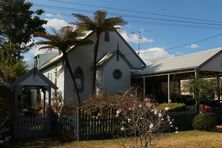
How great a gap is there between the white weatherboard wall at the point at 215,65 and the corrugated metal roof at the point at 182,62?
1.10 feet

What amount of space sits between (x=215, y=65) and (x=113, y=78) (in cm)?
770

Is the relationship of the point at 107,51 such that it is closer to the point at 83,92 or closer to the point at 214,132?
the point at 83,92

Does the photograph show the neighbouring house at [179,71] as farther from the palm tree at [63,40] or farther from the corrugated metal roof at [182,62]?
the palm tree at [63,40]

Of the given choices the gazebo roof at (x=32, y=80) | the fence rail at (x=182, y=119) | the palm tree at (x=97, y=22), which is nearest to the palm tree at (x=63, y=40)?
the palm tree at (x=97, y=22)

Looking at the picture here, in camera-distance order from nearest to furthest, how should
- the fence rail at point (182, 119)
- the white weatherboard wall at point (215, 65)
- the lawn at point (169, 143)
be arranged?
the lawn at point (169, 143) < the fence rail at point (182, 119) < the white weatherboard wall at point (215, 65)

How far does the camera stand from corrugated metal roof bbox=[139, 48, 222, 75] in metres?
26.6

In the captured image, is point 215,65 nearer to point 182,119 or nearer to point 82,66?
point 182,119

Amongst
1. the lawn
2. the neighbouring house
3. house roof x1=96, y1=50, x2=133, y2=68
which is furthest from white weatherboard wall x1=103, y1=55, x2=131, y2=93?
the lawn

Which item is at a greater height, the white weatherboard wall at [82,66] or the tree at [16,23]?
the tree at [16,23]

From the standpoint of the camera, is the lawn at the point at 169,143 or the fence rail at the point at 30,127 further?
the fence rail at the point at 30,127

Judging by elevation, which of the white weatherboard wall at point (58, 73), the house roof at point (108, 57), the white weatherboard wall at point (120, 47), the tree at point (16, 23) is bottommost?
the white weatherboard wall at point (58, 73)

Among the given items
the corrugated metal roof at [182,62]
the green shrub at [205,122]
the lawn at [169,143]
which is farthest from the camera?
the corrugated metal roof at [182,62]

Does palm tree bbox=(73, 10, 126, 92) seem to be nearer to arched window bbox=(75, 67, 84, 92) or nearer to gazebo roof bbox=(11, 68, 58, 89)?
arched window bbox=(75, 67, 84, 92)

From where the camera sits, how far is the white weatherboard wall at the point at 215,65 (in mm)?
26044
